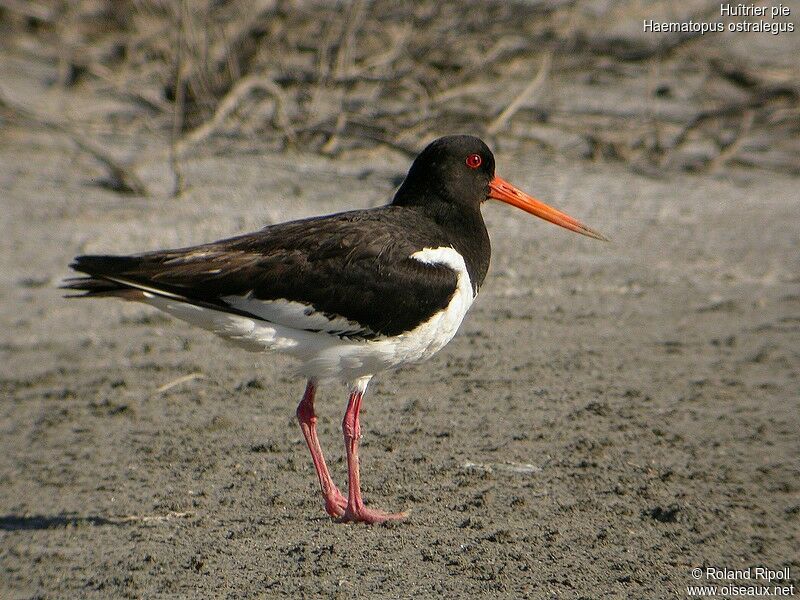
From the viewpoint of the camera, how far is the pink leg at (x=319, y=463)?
189 inches

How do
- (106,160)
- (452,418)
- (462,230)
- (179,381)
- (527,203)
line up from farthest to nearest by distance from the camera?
1. (106,160)
2. (179,381)
3. (452,418)
4. (527,203)
5. (462,230)

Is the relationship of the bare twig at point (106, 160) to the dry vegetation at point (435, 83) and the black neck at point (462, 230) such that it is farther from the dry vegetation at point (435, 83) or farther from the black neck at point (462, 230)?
the black neck at point (462, 230)

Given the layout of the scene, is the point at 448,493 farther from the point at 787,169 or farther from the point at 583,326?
the point at 787,169

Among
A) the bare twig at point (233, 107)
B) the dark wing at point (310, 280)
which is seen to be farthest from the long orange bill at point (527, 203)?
the bare twig at point (233, 107)

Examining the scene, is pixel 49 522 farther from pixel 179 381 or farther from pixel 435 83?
pixel 435 83

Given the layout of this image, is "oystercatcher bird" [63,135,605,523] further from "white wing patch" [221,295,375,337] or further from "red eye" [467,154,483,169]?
"red eye" [467,154,483,169]

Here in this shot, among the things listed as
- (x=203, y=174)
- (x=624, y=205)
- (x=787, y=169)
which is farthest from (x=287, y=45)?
(x=787, y=169)

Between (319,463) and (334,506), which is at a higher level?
(319,463)

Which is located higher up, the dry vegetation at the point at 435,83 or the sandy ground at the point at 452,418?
the dry vegetation at the point at 435,83

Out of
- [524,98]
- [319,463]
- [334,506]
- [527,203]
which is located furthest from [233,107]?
[334,506]

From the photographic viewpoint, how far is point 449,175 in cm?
519

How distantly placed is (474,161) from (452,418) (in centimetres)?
133

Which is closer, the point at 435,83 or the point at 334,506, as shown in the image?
the point at 334,506

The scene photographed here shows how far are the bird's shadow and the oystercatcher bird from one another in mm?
942
